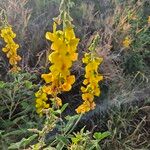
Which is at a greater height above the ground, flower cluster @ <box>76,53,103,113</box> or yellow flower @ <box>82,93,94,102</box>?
flower cluster @ <box>76,53,103,113</box>

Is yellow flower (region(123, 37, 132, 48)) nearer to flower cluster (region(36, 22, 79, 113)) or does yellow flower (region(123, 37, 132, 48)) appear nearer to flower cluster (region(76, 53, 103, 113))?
flower cluster (region(76, 53, 103, 113))

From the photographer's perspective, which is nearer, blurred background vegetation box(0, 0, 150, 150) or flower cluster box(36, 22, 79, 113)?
flower cluster box(36, 22, 79, 113)

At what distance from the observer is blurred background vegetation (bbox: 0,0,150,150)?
8.27 feet

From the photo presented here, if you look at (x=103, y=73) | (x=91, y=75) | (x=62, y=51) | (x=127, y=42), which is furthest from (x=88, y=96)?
(x=127, y=42)

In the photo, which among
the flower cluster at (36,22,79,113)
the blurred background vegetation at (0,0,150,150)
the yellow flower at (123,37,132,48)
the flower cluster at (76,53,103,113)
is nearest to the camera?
the flower cluster at (36,22,79,113)

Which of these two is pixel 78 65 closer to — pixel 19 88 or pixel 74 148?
pixel 19 88

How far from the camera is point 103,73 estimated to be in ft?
10.3

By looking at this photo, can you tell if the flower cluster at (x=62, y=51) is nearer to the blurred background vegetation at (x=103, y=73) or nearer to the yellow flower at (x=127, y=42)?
the blurred background vegetation at (x=103, y=73)

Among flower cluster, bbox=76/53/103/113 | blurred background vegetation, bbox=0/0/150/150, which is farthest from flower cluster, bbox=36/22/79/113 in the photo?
blurred background vegetation, bbox=0/0/150/150

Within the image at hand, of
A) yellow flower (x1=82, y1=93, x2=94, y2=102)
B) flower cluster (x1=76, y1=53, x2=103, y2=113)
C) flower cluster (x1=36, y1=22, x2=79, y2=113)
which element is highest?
flower cluster (x1=36, y1=22, x2=79, y2=113)

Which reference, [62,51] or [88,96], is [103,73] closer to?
[88,96]

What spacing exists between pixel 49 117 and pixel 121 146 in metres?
1.17

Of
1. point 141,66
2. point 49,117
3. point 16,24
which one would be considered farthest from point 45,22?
point 49,117

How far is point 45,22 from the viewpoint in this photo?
349cm
